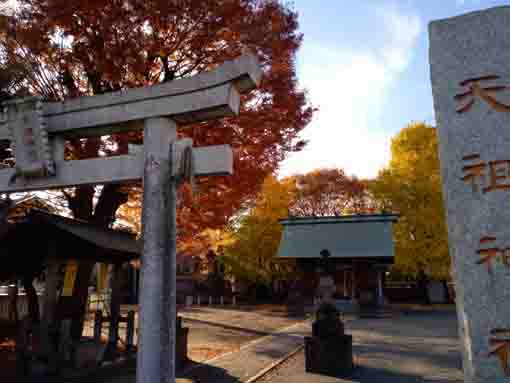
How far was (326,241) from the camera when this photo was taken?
65.5ft

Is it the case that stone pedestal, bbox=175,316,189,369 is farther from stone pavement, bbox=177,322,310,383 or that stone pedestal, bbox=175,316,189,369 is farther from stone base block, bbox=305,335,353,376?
stone base block, bbox=305,335,353,376

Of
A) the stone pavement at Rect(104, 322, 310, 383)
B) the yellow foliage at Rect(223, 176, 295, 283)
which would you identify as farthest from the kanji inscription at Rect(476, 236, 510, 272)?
the yellow foliage at Rect(223, 176, 295, 283)

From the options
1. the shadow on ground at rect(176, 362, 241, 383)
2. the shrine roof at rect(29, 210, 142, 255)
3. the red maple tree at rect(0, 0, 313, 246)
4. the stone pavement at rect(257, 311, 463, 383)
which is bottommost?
the stone pavement at rect(257, 311, 463, 383)

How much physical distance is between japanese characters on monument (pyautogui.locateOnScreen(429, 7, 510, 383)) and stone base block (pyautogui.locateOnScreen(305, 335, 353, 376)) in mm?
5601

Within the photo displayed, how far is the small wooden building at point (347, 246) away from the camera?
1922 cm

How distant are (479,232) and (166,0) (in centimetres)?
729

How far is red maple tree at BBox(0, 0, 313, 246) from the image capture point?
8.17m

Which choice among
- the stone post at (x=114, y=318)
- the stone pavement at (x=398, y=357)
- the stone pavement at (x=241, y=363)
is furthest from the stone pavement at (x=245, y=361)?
the stone post at (x=114, y=318)

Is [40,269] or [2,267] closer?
[2,267]

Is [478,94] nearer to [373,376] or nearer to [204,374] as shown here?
[373,376]

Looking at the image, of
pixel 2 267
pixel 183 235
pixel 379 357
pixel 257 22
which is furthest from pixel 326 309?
pixel 2 267

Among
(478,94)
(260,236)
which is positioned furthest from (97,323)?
(260,236)

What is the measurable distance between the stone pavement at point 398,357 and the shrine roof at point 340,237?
11.7 feet

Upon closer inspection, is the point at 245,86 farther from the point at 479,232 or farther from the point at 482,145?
the point at 479,232
